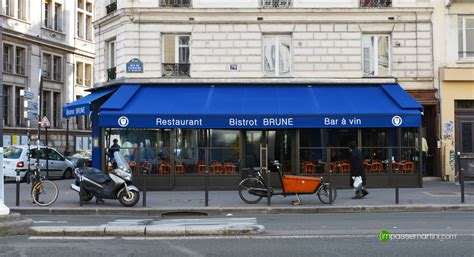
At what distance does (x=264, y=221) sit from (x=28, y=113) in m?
11.3

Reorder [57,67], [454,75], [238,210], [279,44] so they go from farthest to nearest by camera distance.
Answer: [57,67], [279,44], [454,75], [238,210]

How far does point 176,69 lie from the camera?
67.9 feet

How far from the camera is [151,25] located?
20.6 metres

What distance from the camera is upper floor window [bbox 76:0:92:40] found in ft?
180

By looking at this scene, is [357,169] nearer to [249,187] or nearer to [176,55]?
[249,187]

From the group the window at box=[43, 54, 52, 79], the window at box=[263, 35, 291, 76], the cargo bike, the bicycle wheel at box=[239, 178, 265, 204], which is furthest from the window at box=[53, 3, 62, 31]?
the cargo bike

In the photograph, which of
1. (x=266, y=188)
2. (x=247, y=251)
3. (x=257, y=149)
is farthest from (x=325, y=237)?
(x=257, y=149)

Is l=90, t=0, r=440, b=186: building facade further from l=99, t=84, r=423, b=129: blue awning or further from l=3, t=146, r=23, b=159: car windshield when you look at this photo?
l=3, t=146, r=23, b=159: car windshield

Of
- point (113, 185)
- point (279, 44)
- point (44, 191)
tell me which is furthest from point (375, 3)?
point (44, 191)

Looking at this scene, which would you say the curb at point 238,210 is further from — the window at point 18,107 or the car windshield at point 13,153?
the window at point 18,107

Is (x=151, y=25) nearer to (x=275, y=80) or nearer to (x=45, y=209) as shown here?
(x=275, y=80)

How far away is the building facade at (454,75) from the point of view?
67.6ft

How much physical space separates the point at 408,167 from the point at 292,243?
39.1 ft

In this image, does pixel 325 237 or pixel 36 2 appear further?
→ pixel 36 2
